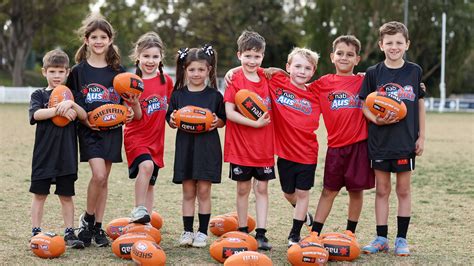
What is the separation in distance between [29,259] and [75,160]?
3.14 feet

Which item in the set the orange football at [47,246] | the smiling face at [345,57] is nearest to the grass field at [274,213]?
the orange football at [47,246]

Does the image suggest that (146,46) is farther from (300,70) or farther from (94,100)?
(300,70)

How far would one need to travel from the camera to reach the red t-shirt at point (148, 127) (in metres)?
6.11

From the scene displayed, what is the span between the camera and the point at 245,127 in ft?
19.5

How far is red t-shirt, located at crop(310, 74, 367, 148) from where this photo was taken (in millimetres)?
5875

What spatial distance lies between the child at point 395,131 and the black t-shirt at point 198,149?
1.31 metres

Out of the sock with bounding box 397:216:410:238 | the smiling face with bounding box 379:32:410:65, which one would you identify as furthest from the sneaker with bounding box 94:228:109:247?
the smiling face with bounding box 379:32:410:65

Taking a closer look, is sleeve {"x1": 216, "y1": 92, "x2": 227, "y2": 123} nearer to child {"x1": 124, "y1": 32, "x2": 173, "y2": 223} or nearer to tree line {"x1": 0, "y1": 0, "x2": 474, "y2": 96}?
child {"x1": 124, "y1": 32, "x2": 173, "y2": 223}

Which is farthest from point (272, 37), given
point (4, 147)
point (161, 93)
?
point (161, 93)

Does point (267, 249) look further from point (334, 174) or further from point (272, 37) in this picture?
point (272, 37)

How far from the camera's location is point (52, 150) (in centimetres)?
572

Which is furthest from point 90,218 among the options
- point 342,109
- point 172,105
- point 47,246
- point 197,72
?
point 342,109

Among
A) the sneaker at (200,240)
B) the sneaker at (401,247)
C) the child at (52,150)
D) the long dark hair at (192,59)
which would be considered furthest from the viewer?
the long dark hair at (192,59)

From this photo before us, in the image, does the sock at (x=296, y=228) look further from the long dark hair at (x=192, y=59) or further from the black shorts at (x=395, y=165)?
the long dark hair at (x=192, y=59)
